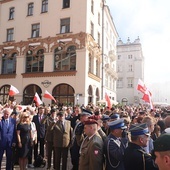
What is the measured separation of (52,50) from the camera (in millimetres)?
25547

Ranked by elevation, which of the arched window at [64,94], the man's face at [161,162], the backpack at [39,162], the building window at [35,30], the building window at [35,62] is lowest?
the backpack at [39,162]

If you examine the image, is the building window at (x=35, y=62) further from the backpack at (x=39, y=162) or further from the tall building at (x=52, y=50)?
the backpack at (x=39, y=162)

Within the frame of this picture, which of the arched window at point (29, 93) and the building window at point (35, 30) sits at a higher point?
the building window at point (35, 30)

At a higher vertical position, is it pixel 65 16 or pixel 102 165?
pixel 65 16

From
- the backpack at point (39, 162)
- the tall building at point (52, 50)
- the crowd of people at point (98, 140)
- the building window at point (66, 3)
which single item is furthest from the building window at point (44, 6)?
the backpack at point (39, 162)

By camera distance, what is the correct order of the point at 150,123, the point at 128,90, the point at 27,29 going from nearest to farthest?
the point at 150,123 < the point at 27,29 < the point at 128,90

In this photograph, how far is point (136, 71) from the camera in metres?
55.4

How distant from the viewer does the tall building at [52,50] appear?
24359 millimetres

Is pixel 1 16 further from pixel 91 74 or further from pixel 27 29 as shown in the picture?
pixel 91 74

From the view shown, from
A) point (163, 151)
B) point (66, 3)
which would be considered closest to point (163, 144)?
point (163, 151)

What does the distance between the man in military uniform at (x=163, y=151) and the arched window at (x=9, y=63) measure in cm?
2769

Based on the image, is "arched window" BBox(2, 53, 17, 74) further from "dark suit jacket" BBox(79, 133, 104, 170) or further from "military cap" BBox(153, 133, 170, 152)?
Answer: "military cap" BBox(153, 133, 170, 152)

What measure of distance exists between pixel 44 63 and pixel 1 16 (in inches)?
420

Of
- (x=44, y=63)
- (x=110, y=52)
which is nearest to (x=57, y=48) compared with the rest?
(x=44, y=63)
